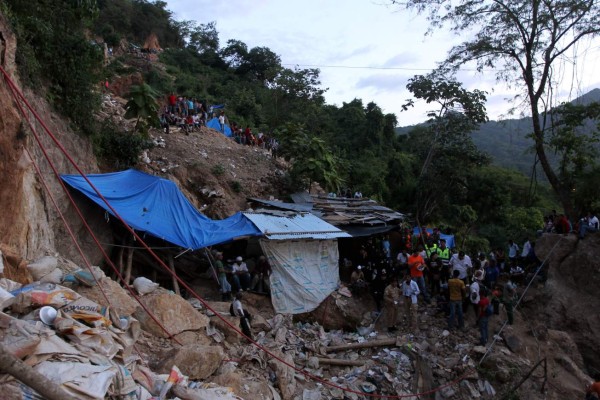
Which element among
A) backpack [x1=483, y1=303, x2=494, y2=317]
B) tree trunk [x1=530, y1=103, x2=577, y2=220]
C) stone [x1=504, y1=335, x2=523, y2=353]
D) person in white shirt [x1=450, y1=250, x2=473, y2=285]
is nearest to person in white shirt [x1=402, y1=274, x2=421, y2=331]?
person in white shirt [x1=450, y1=250, x2=473, y2=285]

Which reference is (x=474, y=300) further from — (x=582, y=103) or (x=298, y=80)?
(x=298, y=80)

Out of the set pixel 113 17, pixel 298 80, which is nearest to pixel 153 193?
pixel 298 80

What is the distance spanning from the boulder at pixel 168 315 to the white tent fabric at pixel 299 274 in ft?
8.66

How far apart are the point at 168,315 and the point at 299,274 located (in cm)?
389

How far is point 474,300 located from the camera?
9289mm

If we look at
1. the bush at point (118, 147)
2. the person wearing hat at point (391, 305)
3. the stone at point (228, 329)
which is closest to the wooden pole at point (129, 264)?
the stone at point (228, 329)

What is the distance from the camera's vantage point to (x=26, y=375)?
2625 mm

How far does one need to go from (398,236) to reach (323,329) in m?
4.83

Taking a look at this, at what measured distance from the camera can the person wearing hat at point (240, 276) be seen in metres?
9.99

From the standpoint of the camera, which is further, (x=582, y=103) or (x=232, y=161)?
(x=232, y=161)

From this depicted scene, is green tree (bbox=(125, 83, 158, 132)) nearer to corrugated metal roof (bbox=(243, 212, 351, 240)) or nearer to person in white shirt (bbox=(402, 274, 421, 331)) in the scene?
corrugated metal roof (bbox=(243, 212, 351, 240))

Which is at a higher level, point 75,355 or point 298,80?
point 298,80

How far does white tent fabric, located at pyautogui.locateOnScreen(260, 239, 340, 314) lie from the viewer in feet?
33.6

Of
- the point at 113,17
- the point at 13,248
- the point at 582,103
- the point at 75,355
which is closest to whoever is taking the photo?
the point at 75,355
